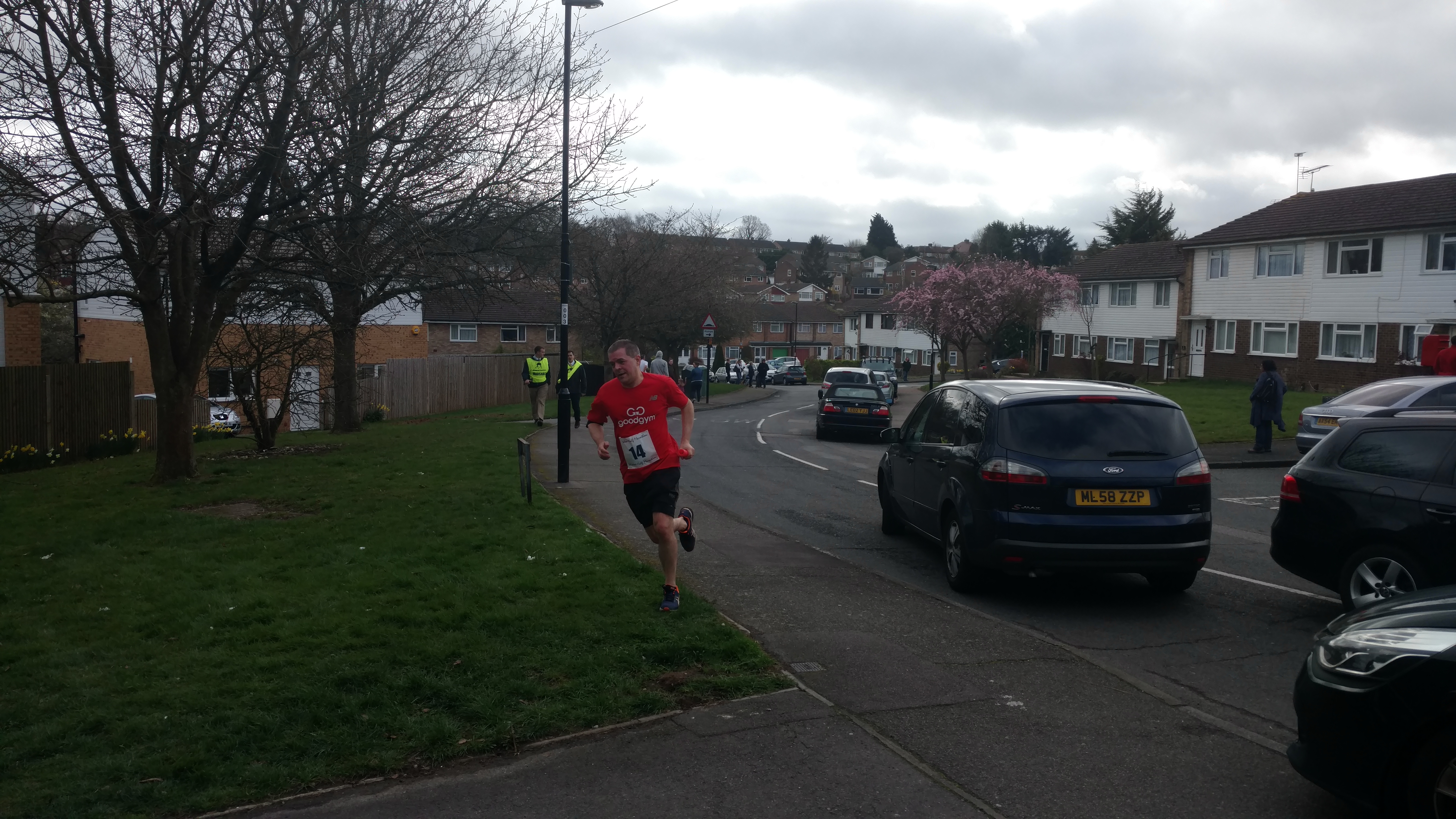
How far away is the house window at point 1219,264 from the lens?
40.0 meters

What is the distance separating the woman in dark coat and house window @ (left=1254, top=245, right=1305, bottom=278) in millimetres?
19992

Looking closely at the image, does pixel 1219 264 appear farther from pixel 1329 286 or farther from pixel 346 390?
pixel 346 390

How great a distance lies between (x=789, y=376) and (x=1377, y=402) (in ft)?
159

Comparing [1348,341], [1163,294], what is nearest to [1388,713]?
[1348,341]

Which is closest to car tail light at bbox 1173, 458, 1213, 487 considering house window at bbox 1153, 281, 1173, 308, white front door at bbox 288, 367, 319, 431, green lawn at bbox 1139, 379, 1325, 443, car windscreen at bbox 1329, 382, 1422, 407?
Answer: car windscreen at bbox 1329, 382, 1422, 407

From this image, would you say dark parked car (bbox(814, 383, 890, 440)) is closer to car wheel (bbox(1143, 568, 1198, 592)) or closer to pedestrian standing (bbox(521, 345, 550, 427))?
pedestrian standing (bbox(521, 345, 550, 427))

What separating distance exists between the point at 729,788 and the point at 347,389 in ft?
62.3

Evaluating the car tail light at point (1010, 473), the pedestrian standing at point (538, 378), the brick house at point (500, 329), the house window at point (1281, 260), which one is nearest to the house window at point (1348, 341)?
the house window at point (1281, 260)

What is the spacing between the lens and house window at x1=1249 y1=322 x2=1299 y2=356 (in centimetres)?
3684

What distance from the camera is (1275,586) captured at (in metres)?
8.66

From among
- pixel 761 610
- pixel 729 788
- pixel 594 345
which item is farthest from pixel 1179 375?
pixel 729 788

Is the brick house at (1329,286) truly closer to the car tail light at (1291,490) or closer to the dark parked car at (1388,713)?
the car tail light at (1291,490)

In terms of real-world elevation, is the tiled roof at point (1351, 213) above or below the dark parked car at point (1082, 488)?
above

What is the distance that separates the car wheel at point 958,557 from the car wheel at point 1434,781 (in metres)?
4.19
